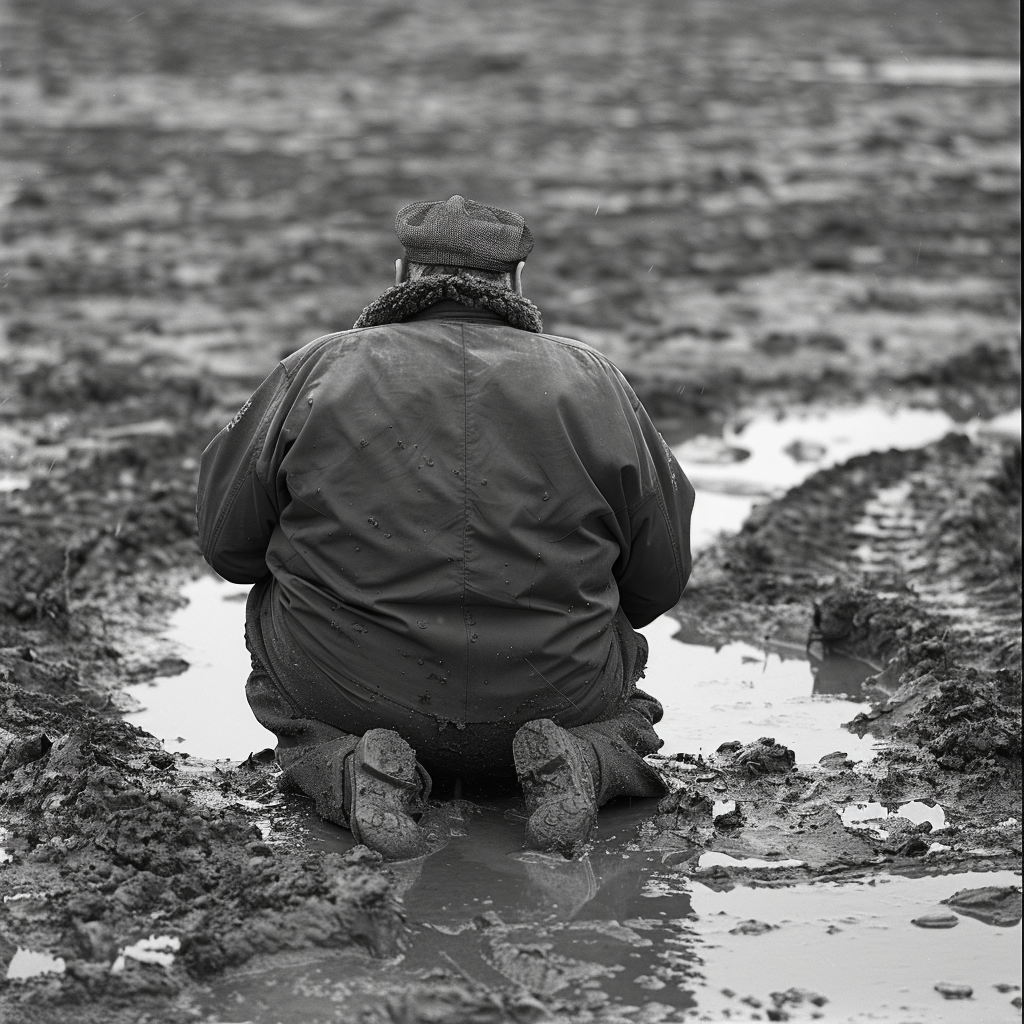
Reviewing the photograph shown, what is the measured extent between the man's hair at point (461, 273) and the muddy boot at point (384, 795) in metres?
1.08

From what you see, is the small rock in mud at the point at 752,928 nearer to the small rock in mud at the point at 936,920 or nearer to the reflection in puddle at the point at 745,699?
the small rock in mud at the point at 936,920

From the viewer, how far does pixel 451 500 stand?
3.79 meters

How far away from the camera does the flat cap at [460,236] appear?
12.9 feet

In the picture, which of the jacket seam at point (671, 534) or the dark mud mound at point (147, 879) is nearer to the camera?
the dark mud mound at point (147, 879)

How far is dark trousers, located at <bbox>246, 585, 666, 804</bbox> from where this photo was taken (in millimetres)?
3930

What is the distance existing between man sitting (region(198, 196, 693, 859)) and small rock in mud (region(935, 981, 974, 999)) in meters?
0.91

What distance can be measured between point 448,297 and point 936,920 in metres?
1.75

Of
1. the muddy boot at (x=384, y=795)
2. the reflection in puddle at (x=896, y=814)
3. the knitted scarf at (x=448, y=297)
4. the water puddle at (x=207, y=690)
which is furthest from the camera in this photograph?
the water puddle at (x=207, y=690)

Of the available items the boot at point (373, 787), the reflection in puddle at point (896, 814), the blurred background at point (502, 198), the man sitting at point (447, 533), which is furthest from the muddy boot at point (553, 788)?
the blurred background at point (502, 198)

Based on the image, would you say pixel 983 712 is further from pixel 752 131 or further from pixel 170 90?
pixel 170 90

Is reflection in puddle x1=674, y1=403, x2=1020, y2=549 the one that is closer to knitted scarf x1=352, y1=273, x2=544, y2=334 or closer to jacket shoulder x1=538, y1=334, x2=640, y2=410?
jacket shoulder x1=538, y1=334, x2=640, y2=410

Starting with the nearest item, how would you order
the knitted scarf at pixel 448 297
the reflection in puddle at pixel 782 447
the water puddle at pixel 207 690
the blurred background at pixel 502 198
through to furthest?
the knitted scarf at pixel 448 297 → the water puddle at pixel 207 690 → the reflection in puddle at pixel 782 447 → the blurred background at pixel 502 198

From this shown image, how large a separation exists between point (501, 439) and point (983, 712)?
1.63 metres

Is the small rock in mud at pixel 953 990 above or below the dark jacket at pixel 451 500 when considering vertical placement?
below
